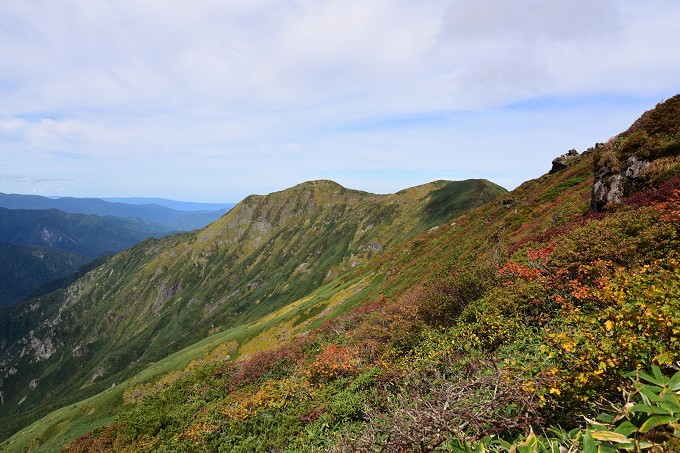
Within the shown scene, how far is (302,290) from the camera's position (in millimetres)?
194375

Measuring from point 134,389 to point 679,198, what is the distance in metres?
95.1

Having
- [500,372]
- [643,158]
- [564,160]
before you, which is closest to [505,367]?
[500,372]

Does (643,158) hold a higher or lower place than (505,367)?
higher

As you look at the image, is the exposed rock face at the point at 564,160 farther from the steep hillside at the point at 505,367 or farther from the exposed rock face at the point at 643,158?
the exposed rock face at the point at 643,158

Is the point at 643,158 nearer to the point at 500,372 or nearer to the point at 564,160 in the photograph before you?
the point at 500,372

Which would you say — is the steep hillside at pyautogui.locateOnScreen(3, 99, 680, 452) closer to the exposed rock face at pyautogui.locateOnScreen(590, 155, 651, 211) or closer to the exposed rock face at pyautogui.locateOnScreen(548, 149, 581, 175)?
the exposed rock face at pyautogui.locateOnScreen(590, 155, 651, 211)

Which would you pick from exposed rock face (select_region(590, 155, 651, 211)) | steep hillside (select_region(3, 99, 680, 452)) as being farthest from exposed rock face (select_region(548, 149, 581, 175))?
exposed rock face (select_region(590, 155, 651, 211))

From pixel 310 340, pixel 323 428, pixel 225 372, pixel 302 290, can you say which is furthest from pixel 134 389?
pixel 302 290

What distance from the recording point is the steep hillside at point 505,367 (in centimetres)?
618

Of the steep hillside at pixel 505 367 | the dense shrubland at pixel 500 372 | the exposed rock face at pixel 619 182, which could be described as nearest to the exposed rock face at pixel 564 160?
the steep hillside at pixel 505 367

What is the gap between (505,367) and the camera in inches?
330

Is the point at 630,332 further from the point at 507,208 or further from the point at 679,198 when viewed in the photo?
the point at 507,208

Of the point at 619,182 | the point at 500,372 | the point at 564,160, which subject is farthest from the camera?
the point at 564,160

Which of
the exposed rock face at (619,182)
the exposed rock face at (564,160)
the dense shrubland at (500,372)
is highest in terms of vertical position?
the exposed rock face at (564,160)
